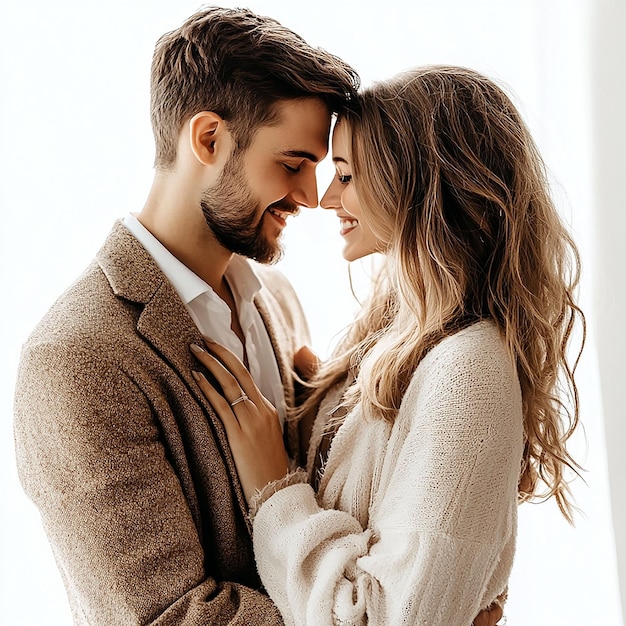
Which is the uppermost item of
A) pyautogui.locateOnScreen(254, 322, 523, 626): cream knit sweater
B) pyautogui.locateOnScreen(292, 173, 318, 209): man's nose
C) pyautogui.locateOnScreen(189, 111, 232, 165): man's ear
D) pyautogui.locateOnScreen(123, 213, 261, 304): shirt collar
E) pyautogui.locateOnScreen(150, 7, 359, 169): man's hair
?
pyautogui.locateOnScreen(150, 7, 359, 169): man's hair

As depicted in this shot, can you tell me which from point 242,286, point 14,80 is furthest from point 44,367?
point 14,80

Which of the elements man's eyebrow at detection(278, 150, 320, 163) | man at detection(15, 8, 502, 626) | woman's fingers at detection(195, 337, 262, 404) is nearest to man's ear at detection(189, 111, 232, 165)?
man at detection(15, 8, 502, 626)

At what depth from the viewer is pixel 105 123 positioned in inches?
87.4

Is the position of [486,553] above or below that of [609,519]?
above

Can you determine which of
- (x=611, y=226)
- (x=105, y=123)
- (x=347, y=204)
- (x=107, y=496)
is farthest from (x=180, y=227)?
(x=611, y=226)

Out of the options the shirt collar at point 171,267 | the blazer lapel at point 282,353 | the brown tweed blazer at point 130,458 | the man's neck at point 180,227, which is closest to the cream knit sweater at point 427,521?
the brown tweed blazer at point 130,458

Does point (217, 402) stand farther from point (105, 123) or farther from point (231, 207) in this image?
point (105, 123)

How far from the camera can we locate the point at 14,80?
214 centimetres

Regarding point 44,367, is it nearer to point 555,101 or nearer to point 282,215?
point 282,215

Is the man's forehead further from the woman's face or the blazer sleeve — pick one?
the blazer sleeve

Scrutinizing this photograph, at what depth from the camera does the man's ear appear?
5.36ft

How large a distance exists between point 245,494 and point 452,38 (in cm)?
145

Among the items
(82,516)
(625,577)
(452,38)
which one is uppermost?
(452,38)

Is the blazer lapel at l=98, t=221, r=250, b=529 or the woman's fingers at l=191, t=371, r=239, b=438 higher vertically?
the blazer lapel at l=98, t=221, r=250, b=529
